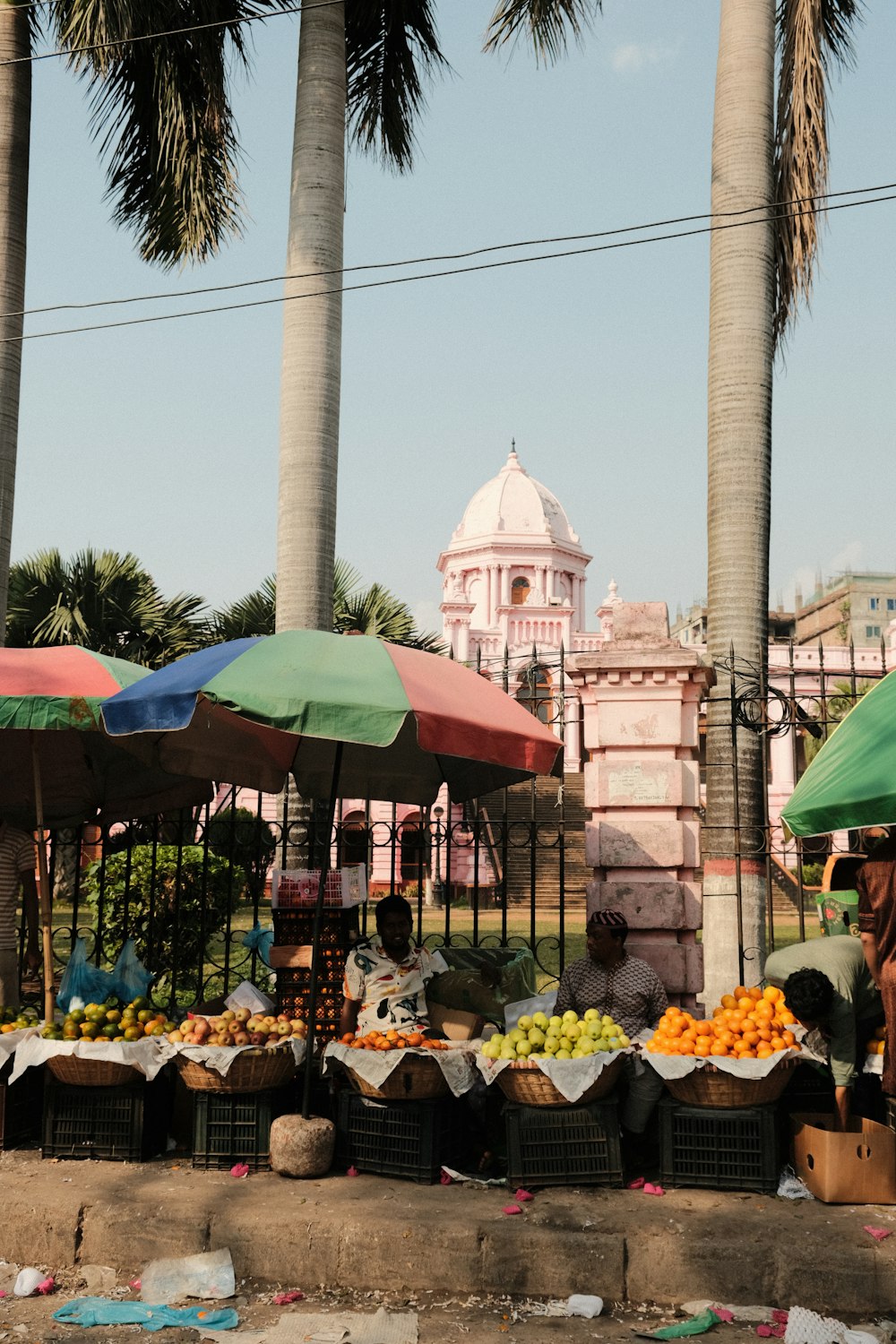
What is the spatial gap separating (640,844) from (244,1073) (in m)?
2.99

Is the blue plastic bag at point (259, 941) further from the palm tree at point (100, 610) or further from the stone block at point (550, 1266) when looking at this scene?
the palm tree at point (100, 610)

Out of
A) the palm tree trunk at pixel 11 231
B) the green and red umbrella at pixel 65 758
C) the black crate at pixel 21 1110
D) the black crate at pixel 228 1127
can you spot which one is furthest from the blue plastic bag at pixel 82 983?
the palm tree trunk at pixel 11 231

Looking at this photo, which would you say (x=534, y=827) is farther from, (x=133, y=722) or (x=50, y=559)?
(x=50, y=559)

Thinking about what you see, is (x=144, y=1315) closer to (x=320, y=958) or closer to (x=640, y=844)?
(x=320, y=958)

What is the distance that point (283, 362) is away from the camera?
9125 mm

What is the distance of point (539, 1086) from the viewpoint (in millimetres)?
5375

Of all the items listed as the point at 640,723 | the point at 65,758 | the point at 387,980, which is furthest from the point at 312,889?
the point at 640,723

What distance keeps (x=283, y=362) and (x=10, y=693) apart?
413cm

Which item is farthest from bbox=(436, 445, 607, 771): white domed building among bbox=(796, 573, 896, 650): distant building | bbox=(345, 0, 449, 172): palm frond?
bbox=(345, 0, 449, 172): palm frond

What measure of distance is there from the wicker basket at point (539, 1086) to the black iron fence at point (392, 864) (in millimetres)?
1326

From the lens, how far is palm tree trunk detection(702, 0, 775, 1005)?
26.0ft

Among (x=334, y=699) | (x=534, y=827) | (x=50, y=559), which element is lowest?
(x=534, y=827)

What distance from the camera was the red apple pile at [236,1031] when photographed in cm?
579

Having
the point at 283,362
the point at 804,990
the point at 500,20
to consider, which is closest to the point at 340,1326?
the point at 804,990
